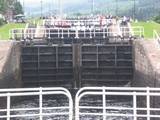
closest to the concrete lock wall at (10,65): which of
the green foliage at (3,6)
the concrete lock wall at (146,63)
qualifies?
the concrete lock wall at (146,63)

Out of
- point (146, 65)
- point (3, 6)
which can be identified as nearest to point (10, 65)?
point (146, 65)

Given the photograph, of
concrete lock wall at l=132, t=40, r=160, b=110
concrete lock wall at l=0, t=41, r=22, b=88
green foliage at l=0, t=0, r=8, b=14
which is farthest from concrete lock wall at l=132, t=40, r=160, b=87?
green foliage at l=0, t=0, r=8, b=14

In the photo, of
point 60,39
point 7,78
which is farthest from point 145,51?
point 7,78

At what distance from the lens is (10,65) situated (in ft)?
94.4

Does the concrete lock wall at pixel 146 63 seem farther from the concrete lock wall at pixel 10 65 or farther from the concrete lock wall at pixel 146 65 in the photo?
the concrete lock wall at pixel 10 65

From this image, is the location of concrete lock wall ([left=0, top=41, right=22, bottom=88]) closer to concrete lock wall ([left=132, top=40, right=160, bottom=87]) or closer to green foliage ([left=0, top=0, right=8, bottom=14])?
concrete lock wall ([left=132, top=40, right=160, bottom=87])

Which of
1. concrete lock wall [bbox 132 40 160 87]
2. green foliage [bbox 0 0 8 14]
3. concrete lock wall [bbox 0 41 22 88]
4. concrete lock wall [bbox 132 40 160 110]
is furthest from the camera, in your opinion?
green foliage [bbox 0 0 8 14]

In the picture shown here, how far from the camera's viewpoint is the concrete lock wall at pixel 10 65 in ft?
88.6

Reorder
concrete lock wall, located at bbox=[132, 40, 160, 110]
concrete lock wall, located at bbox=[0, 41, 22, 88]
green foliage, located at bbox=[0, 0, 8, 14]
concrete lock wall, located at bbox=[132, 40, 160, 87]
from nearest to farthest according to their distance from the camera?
concrete lock wall, located at bbox=[132, 40, 160, 110] < concrete lock wall, located at bbox=[132, 40, 160, 87] < concrete lock wall, located at bbox=[0, 41, 22, 88] < green foliage, located at bbox=[0, 0, 8, 14]

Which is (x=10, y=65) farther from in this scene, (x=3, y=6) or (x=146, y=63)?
(x=3, y=6)

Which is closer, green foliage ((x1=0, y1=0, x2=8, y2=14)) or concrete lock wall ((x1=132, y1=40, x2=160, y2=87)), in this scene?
concrete lock wall ((x1=132, y1=40, x2=160, y2=87))

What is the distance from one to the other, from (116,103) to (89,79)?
101 inches

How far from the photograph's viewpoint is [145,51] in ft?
95.6

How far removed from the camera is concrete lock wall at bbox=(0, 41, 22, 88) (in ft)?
88.6
